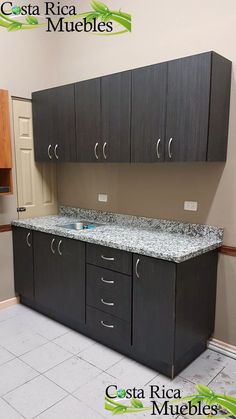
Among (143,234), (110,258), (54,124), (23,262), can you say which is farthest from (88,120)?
(23,262)

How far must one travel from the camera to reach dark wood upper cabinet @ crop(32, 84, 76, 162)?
3.01m

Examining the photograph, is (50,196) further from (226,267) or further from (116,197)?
(226,267)

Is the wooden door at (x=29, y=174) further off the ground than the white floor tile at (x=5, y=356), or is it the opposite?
the wooden door at (x=29, y=174)

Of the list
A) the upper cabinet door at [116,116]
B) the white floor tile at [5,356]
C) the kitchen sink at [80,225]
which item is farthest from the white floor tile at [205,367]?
the upper cabinet door at [116,116]

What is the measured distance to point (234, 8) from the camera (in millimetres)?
2248

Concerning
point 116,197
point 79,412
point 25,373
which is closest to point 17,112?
point 116,197

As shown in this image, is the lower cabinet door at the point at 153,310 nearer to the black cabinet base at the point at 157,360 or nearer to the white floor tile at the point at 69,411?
the black cabinet base at the point at 157,360

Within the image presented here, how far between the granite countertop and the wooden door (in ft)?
0.65

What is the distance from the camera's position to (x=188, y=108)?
2.20 m

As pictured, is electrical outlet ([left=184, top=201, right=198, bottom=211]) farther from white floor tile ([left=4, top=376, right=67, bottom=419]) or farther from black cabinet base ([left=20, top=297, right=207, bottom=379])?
white floor tile ([left=4, top=376, right=67, bottom=419])

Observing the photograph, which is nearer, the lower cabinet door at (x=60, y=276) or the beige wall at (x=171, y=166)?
the beige wall at (x=171, y=166)

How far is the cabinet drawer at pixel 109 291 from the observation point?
237 cm

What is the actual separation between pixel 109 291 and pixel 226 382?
3.43 feet

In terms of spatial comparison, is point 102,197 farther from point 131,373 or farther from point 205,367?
point 205,367
